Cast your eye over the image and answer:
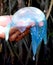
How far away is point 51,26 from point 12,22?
1.07 meters

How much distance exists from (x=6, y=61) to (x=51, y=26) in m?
0.48

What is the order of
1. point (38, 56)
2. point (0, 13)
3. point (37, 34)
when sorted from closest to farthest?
point (37, 34)
point (0, 13)
point (38, 56)

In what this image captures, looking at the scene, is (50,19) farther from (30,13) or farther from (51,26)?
(30,13)

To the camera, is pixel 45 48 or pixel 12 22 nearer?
pixel 12 22

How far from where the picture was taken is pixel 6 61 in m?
2.51

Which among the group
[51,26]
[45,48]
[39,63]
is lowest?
[39,63]

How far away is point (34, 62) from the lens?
2.50 meters

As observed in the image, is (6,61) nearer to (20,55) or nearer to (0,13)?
(20,55)

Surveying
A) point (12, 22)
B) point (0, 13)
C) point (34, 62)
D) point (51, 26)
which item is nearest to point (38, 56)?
point (34, 62)

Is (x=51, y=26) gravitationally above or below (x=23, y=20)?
below

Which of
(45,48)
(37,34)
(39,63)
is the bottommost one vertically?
(39,63)

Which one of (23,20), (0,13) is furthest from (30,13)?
(0,13)

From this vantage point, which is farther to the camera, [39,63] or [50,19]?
[39,63]

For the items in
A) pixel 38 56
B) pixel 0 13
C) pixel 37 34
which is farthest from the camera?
pixel 38 56
